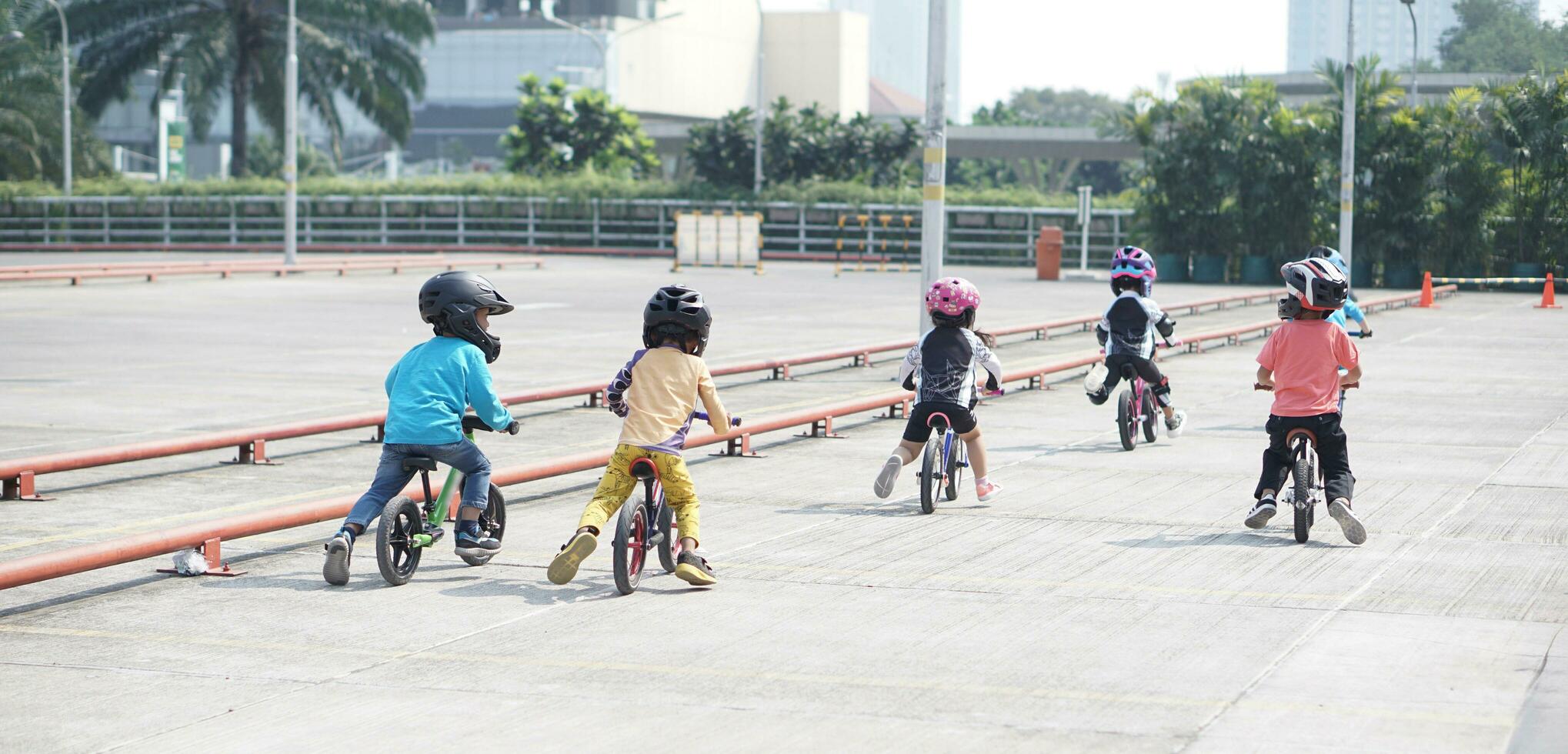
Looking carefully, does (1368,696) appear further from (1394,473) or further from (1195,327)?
(1195,327)

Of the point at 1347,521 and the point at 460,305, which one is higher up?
the point at 460,305

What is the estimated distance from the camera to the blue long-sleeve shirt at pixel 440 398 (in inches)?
365

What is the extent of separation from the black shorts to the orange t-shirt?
6.31ft

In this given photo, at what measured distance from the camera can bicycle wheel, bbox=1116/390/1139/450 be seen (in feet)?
49.6

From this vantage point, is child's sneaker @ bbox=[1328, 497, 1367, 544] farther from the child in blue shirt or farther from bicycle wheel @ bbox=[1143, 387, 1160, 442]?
bicycle wheel @ bbox=[1143, 387, 1160, 442]

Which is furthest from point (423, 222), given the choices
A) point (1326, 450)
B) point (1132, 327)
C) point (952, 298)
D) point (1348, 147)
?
point (1326, 450)

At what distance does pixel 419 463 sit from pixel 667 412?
121 cm

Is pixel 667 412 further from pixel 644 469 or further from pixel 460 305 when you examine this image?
pixel 460 305

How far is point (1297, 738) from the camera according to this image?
253 inches

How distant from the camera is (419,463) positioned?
30.3 feet

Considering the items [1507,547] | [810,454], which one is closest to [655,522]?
[1507,547]

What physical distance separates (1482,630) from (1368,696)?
1474 millimetres

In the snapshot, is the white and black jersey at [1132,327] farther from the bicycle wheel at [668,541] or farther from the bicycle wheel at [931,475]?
the bicycle wheel at [668,541]

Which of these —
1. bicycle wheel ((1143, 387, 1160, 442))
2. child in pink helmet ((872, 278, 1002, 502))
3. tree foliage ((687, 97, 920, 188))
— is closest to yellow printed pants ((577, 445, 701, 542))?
child in pink helmet ((872, 278, 1002, 502))
